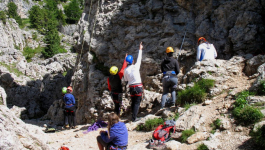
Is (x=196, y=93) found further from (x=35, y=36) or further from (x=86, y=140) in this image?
(x=35, y=36)

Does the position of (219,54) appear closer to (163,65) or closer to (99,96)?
(163,65)

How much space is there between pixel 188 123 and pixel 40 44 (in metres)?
54.3

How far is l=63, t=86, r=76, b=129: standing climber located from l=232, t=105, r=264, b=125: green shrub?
22.5ft

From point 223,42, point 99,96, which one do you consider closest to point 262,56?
point 223,42

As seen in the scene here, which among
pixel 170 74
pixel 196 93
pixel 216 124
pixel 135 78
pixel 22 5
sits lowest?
pixel 216 124

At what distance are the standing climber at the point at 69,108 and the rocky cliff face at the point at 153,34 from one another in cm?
107

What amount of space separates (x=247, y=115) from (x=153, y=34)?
6.40 metres

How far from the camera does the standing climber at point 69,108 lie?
33.6ft

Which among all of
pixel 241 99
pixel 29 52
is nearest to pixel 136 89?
pixel 241 99

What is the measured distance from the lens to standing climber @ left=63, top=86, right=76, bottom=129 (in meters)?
10.2

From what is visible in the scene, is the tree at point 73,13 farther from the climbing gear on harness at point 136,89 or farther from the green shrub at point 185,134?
the green shrub at point 185,134

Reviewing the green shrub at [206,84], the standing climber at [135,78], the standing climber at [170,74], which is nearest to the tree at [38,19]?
the standing climber at [135,78]

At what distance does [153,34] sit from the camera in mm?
10977

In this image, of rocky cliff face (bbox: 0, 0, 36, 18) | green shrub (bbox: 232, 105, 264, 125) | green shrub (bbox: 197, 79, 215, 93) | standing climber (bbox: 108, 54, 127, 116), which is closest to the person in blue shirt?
green shrub (bbox: 232, 105, 264, 125)
